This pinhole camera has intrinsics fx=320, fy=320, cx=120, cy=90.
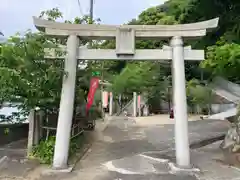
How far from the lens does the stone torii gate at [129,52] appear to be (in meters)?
7.82

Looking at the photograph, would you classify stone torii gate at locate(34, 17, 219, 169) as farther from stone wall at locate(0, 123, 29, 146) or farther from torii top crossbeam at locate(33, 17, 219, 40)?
stone wall at locate(0, 123, 29, 146)

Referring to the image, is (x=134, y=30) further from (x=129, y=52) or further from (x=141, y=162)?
(x=141, y=162)

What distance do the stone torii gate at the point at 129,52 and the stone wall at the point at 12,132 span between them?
3576 mm

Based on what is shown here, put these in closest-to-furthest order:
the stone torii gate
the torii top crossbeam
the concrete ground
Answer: the concrete ground
the stone torii gate
the torii top crossbeam

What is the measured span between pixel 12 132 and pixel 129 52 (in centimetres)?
555

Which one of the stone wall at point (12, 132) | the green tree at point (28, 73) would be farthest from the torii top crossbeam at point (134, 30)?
the stone wall at point (12, 132)

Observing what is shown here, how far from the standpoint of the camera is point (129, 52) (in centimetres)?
792

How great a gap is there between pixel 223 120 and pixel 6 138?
12.8m

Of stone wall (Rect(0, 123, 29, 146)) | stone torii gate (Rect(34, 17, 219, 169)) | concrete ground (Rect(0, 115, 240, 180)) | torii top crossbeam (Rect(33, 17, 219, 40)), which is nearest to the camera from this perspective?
concrete ground (Rect(0, 115, 240, 180))

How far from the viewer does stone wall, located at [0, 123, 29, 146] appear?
34.7 feet

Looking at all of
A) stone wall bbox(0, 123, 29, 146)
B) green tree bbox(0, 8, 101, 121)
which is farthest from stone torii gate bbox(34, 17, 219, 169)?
stone wall bbox(0, 123, 29, 146)

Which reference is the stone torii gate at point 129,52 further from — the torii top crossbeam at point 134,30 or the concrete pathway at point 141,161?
the concrete pathway at point 141,161

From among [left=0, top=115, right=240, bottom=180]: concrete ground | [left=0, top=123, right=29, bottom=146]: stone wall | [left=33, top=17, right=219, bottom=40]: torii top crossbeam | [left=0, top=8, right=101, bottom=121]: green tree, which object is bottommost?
[left=0, top=115, right=240, bottom=180]: concrete ground

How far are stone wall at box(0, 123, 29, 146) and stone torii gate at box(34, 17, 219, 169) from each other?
358cm
